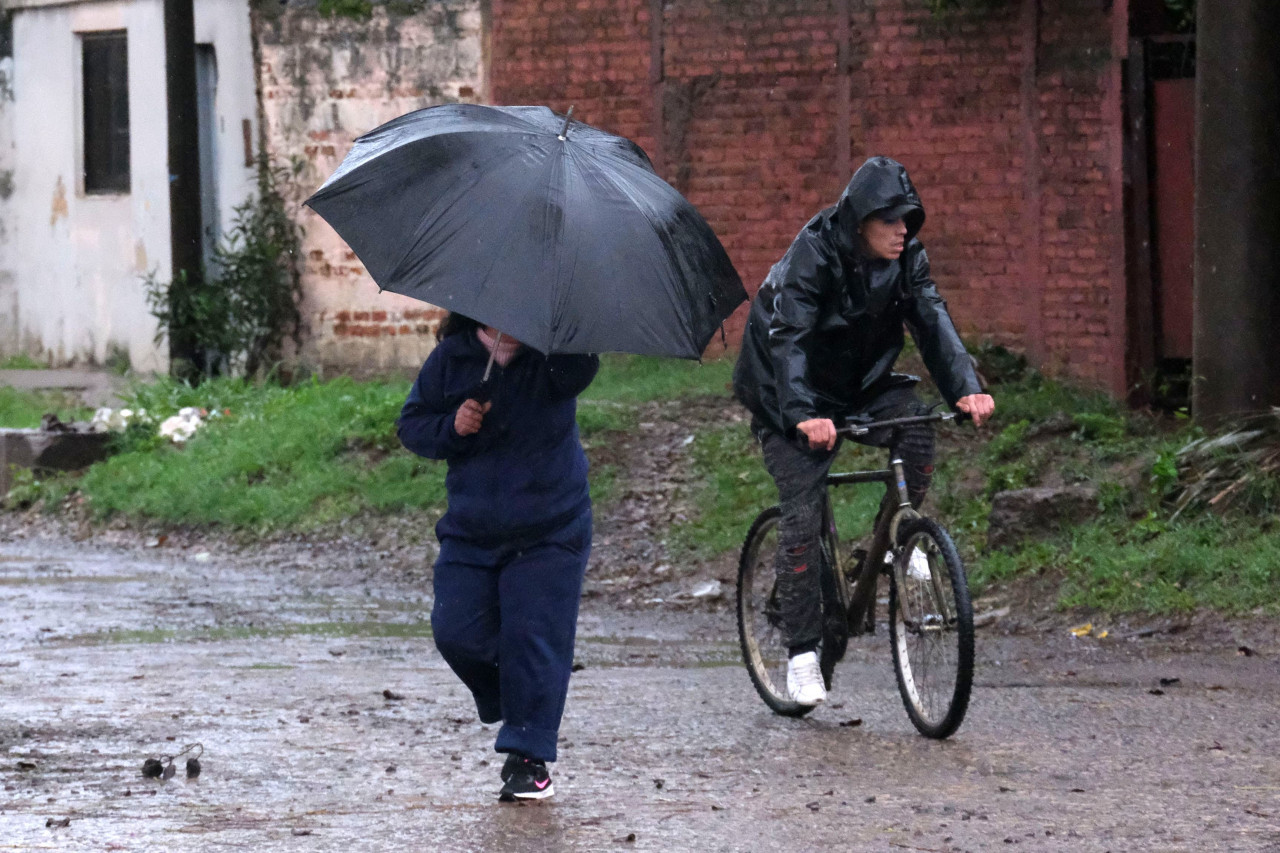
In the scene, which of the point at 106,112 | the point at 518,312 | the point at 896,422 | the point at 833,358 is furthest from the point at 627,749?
the point at 106,112

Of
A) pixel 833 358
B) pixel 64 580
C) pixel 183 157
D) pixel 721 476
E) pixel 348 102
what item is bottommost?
pixel 64 580

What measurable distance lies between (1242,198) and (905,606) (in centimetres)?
442

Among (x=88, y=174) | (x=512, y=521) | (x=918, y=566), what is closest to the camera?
(x=512, y=521)

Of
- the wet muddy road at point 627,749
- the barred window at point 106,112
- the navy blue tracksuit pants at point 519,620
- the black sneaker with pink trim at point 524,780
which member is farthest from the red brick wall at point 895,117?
the black sneaker with pink trim at point 524,780

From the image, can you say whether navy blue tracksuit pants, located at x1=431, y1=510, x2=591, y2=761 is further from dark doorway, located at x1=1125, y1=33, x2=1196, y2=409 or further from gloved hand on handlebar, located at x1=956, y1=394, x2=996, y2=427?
dark doorway, located at x1=1125, y1=33, x2=1196, y2=409

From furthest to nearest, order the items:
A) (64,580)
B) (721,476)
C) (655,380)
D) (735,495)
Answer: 1. (655,380)
2. (721,476)
3. (735,495)
4. (64,580)

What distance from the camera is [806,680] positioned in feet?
19.1

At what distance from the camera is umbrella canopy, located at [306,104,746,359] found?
4.34 m

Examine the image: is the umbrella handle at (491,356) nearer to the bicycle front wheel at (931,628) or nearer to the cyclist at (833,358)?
the cyclist at (833,358)

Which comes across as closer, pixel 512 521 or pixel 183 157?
pixel 512 521

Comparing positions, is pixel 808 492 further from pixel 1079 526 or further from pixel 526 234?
pixel 1079 526

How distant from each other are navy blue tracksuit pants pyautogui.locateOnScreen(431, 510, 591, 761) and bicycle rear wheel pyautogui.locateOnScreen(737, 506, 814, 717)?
1439 millimetres

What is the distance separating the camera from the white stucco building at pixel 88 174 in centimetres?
1681

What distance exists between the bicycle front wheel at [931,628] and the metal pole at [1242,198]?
161 inches
